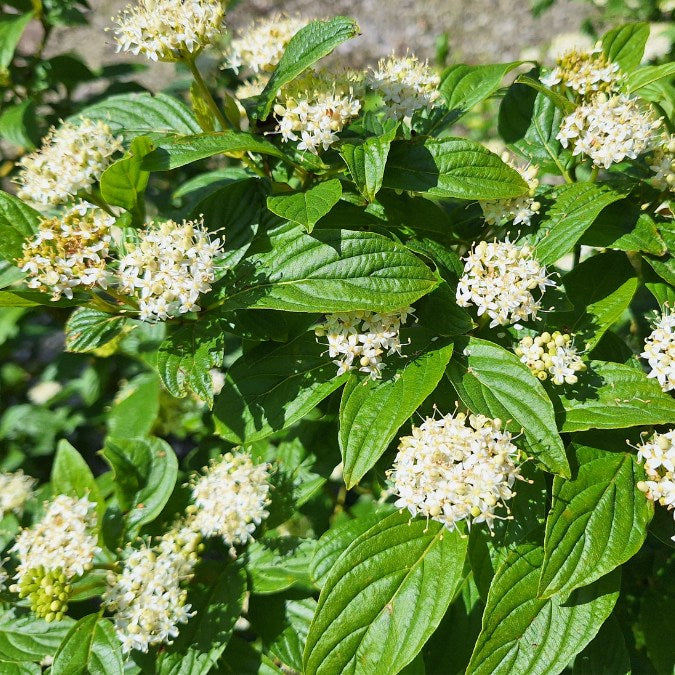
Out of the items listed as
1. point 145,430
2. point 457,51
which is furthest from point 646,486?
point 457,51

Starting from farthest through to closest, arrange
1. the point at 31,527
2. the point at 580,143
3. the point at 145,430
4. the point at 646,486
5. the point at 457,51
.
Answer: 1. the point at 457,51
2. the point at 145,430
3. the point at 31,527
4. the point at 580,143
5. the point at 646,486

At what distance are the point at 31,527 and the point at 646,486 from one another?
152cm

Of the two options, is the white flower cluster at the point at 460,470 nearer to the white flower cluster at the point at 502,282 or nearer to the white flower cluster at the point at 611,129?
the white flower cluster at the point at 502,282

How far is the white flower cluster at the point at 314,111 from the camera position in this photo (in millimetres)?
1272

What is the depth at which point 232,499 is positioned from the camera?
1462 mm

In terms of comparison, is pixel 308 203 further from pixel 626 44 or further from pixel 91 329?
pixel 626 44

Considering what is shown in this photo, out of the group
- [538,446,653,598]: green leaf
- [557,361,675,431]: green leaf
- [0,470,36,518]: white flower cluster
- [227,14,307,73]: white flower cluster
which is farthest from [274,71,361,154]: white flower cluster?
[0,470,36,518]: white flower cluster

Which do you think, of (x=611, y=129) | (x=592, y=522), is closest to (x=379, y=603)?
(x=592, y=522)

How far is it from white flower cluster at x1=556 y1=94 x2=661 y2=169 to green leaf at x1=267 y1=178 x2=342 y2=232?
54 cm

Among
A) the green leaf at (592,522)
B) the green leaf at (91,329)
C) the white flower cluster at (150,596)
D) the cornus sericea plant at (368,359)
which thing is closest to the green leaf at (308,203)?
the cornus sericea plant at (368,359)

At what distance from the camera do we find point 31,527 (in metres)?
1.71

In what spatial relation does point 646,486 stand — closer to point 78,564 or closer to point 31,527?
point 78,564

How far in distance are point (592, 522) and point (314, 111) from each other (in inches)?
37.6

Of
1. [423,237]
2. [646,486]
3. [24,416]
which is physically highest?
[423,237]
